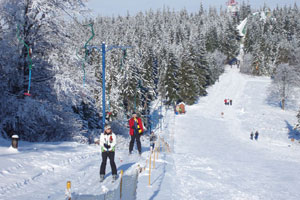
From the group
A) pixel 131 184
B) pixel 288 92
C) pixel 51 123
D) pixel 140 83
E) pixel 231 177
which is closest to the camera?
pixel 131 184

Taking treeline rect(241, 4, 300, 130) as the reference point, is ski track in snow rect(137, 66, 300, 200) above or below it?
below

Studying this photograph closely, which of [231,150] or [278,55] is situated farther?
[278,55]

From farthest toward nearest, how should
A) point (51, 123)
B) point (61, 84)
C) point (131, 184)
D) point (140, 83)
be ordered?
1. point (140, 83)
2. point (51, 123)
3. point (61, 84)
4. point (131, 184)

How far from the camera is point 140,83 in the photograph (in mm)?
45781

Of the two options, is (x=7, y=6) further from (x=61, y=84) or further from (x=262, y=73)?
(x=262, y=73)

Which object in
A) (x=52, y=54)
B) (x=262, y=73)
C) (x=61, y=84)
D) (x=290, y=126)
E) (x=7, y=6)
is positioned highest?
(x=262, y=73)

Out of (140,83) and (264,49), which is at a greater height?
(264,49)

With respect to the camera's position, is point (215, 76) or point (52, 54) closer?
point (52, 54)

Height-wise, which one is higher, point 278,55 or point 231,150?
point 278,55

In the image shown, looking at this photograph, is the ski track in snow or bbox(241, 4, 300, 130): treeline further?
bbox(241, 4, 300, 130): treeline

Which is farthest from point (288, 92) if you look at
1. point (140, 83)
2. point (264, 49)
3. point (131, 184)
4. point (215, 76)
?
point (131, 184)

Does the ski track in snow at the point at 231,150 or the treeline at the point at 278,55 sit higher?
the treeline at the point at 278,55

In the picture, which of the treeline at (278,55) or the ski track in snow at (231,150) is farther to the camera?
the treeline at (278,55)

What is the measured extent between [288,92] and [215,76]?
862 inches
